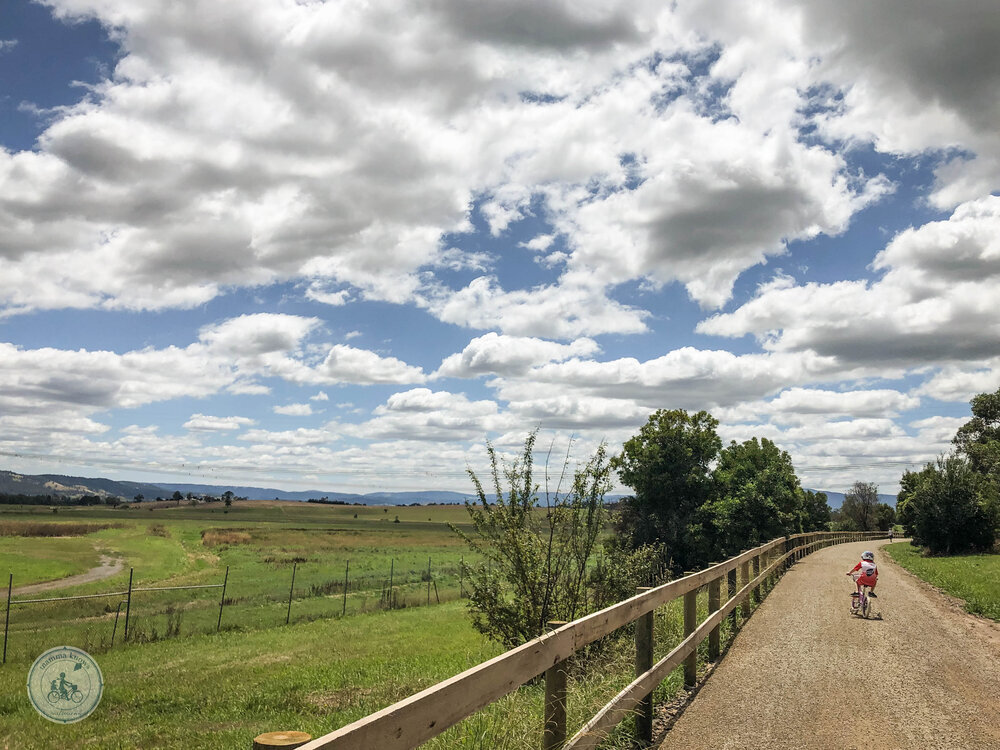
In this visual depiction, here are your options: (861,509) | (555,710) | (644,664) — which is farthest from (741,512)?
(861,509)

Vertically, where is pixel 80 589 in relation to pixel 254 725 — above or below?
below

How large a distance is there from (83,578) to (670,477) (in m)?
46.0

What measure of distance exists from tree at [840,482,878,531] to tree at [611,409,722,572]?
2970 inches

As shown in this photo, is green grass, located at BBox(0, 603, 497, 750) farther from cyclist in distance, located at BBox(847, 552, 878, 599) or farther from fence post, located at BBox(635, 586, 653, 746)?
cyclist in distance, located at BBox(847, 552, 878, 599)

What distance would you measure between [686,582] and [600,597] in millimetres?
3935

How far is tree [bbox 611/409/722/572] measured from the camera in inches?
2002

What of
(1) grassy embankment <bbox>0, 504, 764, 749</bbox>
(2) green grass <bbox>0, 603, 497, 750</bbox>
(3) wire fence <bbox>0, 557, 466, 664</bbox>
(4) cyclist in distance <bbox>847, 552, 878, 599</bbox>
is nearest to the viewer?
(1) grassy embankment <bbox>0, 504, 764, 749</bbox>

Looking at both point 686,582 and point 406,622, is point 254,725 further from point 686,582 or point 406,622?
point 406,622

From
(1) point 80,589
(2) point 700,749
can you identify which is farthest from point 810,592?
(1) point 80,589

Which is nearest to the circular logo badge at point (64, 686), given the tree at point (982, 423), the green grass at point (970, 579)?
the green grass at point (970, 579)

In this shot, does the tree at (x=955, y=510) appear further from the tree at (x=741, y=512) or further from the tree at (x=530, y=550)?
the tree at (x=530, y=550)

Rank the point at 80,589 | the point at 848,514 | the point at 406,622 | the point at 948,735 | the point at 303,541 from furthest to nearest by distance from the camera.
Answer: the point at 848,514 → the point at 303,541 → the point at 80,589 → the point at 406,622 → the point at 948,735

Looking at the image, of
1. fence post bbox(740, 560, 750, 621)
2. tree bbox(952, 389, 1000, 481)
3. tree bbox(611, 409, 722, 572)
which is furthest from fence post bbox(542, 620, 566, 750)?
tree bbox(952, 389, 1000, 481)

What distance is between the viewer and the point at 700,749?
5828 millimetres
